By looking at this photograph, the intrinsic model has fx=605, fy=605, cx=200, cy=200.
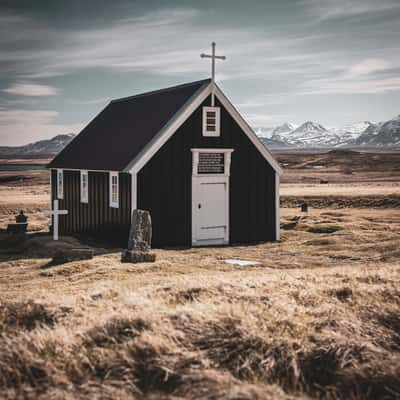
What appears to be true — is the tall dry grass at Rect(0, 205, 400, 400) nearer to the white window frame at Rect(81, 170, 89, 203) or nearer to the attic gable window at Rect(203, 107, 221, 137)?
the attic gable window at Rect(203, 107, 221, 137)

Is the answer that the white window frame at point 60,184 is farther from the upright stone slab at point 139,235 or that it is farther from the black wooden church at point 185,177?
the upright stone slab at point 139,235

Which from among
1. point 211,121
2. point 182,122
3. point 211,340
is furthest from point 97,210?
point 211,340

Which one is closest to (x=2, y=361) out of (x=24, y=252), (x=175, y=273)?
(x=175, y=273)

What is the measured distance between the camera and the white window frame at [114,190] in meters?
23.4

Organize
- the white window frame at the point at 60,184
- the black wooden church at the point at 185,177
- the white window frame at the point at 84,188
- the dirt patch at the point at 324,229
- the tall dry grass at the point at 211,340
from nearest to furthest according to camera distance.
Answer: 1. the tall dry grass at the point at 211,340
2. the black wooden church at the point at 185,177
3. the white window frame at the point at 84,188
4. the dirt patch at the point at 324,229
5. the white window frame at the point at 60,184

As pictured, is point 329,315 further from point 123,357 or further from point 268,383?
point 123,357

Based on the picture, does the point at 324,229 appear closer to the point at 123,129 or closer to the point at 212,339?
the point at 123,129

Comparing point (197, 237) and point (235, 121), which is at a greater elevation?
point (235, 121)

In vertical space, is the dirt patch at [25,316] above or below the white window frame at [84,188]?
below

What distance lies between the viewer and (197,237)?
23.8 metres

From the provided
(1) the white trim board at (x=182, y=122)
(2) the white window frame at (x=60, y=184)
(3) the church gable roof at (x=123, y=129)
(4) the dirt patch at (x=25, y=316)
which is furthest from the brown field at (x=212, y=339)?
(2) the white window frame at (x=60, y=184)

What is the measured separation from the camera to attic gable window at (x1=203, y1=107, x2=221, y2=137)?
77.7 feet

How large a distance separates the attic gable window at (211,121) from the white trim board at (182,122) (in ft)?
1.47

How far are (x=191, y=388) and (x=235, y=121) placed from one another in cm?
1768
